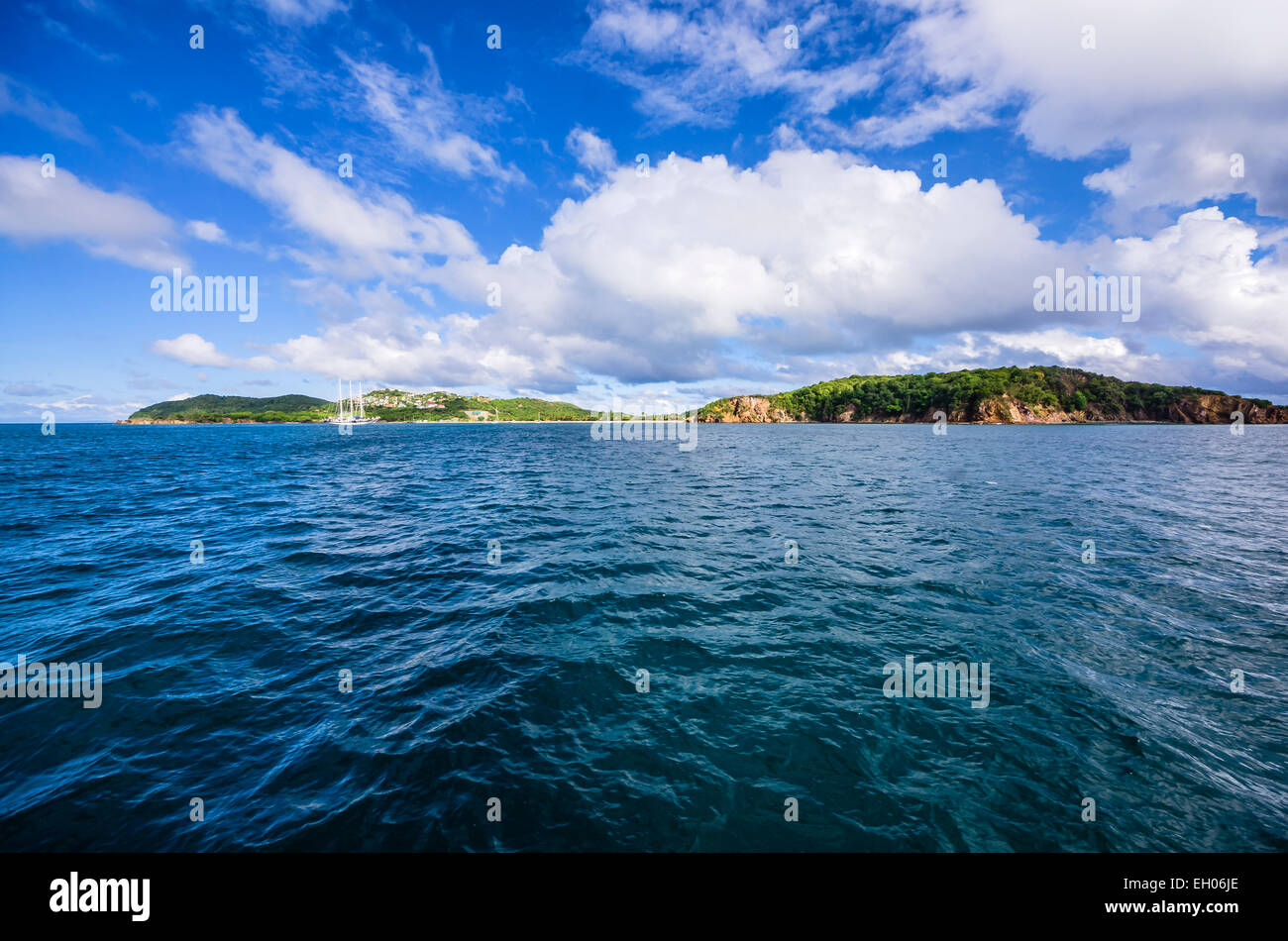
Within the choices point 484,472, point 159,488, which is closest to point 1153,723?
point 484,472

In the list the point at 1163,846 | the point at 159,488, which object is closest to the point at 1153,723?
the point at 1163,846

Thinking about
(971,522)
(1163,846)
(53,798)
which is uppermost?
(971,522)

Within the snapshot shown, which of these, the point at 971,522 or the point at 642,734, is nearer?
the point at 642,734

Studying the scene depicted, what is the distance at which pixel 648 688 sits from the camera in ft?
38.0

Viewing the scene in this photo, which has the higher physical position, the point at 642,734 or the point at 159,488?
the point at 159,488

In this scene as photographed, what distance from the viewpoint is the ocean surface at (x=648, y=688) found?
770cm

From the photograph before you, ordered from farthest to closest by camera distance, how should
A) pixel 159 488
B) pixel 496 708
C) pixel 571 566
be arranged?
pixel 159 488, pixel 571 566, pixel 496 708

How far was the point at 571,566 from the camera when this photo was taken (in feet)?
67.5

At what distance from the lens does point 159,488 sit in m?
41.2

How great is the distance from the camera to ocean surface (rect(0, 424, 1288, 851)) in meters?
7.70

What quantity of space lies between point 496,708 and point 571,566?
994cm
